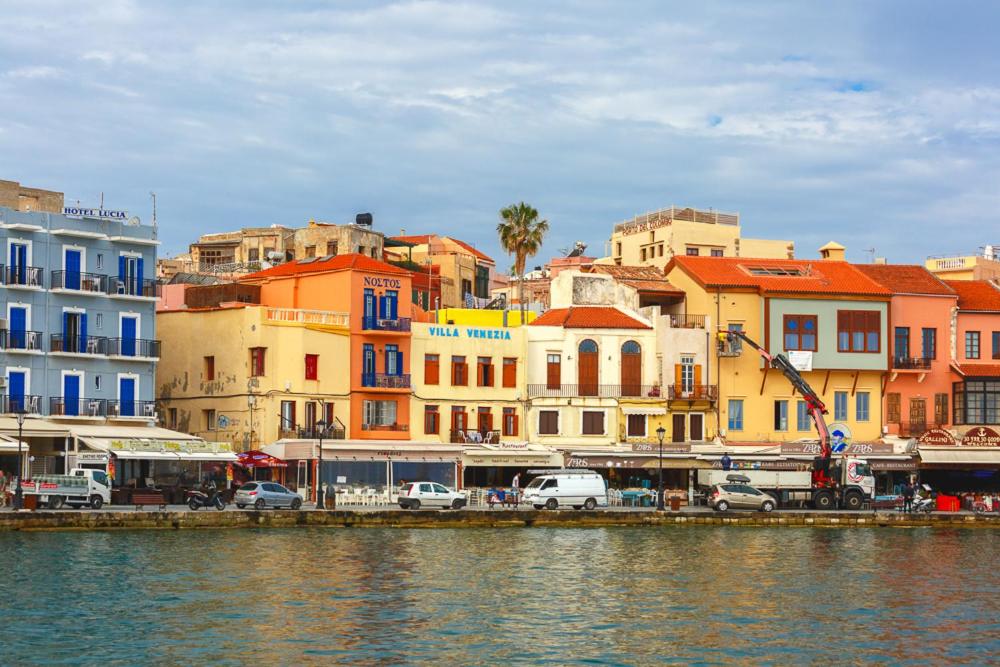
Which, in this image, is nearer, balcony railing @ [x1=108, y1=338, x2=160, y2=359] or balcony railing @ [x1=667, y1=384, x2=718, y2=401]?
balcony railing @ [x1=108, y1=338, x2=160, y2=359]

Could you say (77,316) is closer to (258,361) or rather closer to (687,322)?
(258,361)

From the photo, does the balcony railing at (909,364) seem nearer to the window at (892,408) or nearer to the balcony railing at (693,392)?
the window at (892,408)

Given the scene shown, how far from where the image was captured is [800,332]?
7962 centimetres

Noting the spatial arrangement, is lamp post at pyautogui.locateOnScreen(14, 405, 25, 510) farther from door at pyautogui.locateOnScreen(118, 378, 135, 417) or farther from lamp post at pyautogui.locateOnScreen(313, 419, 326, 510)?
lamp post at pyautogui.locateOnScreen(313, 419, 326, 510)

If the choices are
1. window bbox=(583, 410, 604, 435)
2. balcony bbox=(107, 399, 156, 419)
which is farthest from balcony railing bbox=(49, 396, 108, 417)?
window bbox=(583, 410, 604, 435)

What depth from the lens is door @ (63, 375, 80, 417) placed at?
66.4 metres

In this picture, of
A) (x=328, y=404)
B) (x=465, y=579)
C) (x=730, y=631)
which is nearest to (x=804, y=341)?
(x=328, y=404)

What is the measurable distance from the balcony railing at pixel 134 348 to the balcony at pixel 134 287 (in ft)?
6.46

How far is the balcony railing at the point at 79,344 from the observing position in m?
66.6

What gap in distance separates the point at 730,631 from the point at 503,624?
18.1ft

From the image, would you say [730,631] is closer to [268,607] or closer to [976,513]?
[268,607]

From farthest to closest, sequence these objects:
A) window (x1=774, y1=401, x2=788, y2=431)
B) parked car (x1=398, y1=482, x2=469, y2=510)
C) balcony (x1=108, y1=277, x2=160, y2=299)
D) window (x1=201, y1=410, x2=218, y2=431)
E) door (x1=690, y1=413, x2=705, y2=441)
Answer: window (x1=774, y1=401, x2=788, y2=431) < door (x1=690, y1=413, x2=705, y2=441) < window (x1=201, y1=410, x2=218, y2=431) < balcony (x1=108, y1=277, x2=160, y2=299) < parked car (x1=398, y1=482, x2=469, y2=510)

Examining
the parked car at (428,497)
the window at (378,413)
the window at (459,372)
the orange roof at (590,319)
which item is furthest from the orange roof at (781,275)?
the parked car at (428,497)

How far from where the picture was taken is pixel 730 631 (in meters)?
38.3
